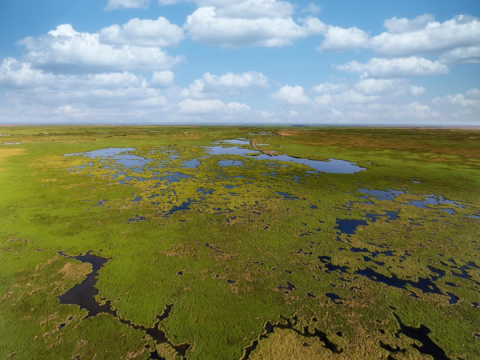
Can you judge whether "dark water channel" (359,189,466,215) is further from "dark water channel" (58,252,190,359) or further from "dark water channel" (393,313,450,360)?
"dark water channel" (58,252,190,359)

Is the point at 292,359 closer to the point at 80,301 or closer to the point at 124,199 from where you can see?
the point at 80,301

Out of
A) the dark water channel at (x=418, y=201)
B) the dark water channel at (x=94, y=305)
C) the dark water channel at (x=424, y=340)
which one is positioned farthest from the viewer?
the dark water channel at (x=418, y=201)

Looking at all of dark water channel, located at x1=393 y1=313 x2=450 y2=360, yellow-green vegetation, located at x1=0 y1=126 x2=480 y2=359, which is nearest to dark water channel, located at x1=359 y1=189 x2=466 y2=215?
yellow-green vegetation, located at x1=0 y1=126 x2=480 y2=359

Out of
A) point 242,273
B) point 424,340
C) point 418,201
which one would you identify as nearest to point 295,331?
point 242,273

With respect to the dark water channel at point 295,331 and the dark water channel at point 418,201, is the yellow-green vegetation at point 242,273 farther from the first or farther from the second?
the dark water channel at point 418,201

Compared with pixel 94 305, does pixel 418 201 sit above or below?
above

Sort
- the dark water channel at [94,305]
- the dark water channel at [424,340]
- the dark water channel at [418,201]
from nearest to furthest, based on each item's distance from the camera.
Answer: the dark water channel at [424,340], the dark water channel at [94,305], the dark water channel at [418,201]

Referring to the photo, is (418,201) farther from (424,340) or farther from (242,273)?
(242,273)

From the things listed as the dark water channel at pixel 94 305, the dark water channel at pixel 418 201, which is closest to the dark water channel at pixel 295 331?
the dark water channel at pixel 94 305
